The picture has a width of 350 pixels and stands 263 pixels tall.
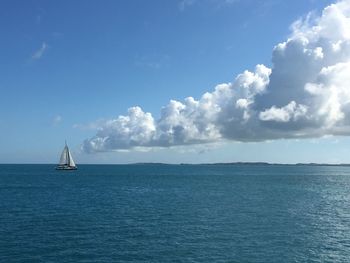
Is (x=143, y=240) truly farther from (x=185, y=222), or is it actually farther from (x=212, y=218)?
(x=212, y=218)

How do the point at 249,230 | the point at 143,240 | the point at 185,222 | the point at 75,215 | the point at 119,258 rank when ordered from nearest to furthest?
the point at 119,258
the point at 143,240
the point at 249,230
the point at 185,222
the point at 75,215

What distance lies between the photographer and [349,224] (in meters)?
72.6

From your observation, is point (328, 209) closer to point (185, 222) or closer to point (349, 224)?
point (349, 224)

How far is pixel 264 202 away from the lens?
339 ft

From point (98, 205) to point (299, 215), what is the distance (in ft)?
149

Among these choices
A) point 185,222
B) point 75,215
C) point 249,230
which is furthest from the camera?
point 75,215

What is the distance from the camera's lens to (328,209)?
9312 centimetres

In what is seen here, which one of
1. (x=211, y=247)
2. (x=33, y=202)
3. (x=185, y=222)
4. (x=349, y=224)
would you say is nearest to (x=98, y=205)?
(x=33, y=202)

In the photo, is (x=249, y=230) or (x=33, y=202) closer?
(x=249, y=230)

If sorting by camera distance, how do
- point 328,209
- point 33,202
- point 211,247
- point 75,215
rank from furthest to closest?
point 33,202 < point 328,209 < point 75,215 < point 211,247

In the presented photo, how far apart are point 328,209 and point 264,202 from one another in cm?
1602

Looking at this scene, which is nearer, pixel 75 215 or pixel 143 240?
pixel 143 240

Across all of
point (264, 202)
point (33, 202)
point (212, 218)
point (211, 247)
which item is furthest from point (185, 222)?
point (33, 202)

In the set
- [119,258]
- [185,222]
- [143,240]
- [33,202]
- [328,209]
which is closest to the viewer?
[119,258]
